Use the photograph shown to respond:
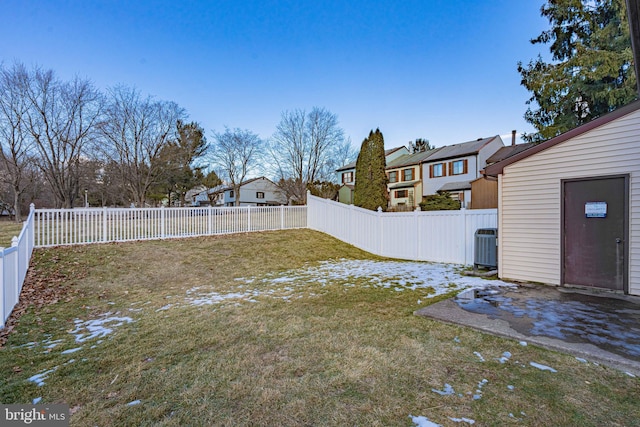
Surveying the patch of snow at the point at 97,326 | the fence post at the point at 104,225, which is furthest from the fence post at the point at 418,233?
the fence post at the point at 104,225

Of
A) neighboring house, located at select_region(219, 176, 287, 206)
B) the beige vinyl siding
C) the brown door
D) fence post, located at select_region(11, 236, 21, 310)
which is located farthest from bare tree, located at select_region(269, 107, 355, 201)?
fence post, located at select_region(11, 236, 21, 310)

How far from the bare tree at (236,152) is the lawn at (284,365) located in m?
27.1

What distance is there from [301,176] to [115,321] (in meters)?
27.8

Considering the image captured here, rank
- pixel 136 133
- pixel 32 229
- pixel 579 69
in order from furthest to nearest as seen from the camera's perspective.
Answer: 1. pixel 136 133
2. pixel 579 69
3. pixel 32 229

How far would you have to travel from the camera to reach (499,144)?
81.8 ft

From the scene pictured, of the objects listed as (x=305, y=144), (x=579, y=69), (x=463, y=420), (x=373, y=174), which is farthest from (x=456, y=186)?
(x=463, y=420)

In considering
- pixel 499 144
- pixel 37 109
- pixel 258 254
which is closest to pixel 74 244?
pixel 258 254

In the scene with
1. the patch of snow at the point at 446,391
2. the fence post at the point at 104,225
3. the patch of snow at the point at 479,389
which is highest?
the fence post at the point at 104,225

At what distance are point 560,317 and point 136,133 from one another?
25499 millimetres

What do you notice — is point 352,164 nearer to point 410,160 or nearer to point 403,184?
point 410,160

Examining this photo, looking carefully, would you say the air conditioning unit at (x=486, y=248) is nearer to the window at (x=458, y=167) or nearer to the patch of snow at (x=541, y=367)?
the patch of snow at (x=541, y=367)

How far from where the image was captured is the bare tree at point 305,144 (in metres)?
29.9

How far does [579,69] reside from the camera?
11195 mm

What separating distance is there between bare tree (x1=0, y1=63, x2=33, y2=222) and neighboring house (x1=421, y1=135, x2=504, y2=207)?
28661 millimetres
